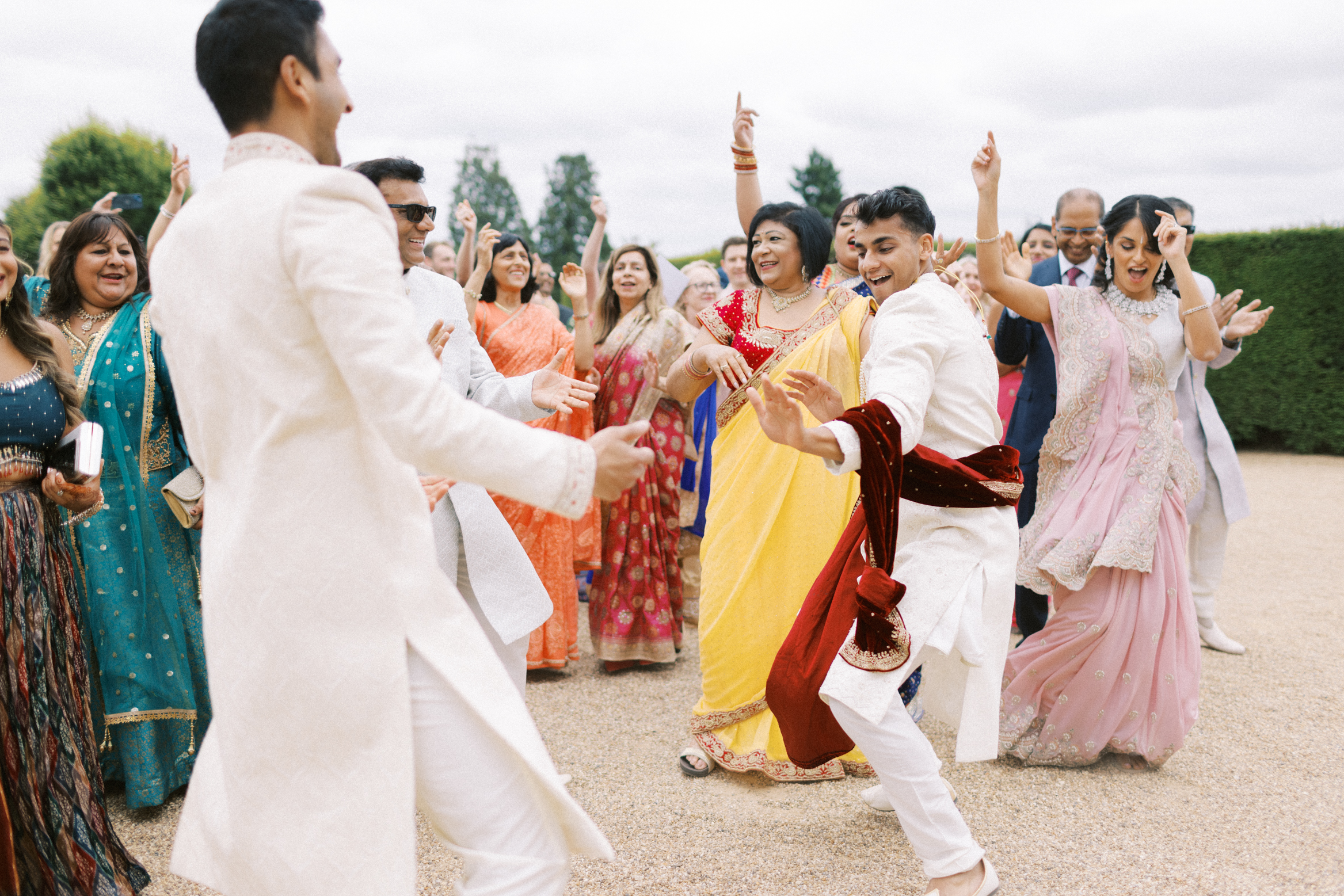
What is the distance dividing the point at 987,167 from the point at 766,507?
1.49m

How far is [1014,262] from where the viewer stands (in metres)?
4.30

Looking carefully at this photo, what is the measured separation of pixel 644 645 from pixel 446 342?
278 centimetres

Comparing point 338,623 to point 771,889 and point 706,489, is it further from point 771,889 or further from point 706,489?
point 706,489

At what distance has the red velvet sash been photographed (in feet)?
7.88

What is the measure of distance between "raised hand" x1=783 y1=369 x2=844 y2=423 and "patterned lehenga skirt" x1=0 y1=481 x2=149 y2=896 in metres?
2.22

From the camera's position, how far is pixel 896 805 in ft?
8.39

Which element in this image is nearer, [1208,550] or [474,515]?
[474,515]

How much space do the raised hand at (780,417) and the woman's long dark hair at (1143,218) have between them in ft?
7.15

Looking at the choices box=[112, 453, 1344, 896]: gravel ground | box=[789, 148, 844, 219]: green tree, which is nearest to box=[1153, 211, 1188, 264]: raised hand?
box=[112, 453, 1344, 896]: gravel ground

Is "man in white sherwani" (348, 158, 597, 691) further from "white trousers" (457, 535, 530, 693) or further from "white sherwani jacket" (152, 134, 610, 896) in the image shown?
"white sherwani jacket" (152, 134, 610, 896)

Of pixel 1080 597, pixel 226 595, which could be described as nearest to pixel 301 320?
pixel 226 595

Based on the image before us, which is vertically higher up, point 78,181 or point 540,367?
point 78,181

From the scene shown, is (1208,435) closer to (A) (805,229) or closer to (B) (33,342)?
(A) (805,229)

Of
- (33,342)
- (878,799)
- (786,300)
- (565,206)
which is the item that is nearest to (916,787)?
(878,799)
